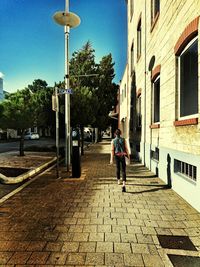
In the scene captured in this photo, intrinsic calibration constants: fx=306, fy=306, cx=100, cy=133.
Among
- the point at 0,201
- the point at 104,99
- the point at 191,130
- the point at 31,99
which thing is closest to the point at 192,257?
the point at 191,130

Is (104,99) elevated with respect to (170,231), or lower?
elevated

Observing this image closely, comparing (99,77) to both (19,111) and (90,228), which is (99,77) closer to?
(19,111)

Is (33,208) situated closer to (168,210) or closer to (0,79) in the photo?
(168,210)

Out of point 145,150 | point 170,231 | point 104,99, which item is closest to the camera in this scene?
point 170,231

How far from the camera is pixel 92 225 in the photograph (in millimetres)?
5191

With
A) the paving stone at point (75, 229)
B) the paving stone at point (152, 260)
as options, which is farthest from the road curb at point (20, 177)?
the paving stone at point (152, 260)

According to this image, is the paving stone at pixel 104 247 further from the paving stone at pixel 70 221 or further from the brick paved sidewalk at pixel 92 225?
the paving stone at pixel 70 221

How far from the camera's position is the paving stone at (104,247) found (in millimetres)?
4141

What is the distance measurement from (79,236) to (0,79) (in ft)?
219

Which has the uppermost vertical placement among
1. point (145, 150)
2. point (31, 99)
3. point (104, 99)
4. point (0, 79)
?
point (0, 79)

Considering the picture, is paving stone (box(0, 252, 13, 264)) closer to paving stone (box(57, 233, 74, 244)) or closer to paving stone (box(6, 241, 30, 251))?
paving stone (box(6, 241, 30, 251))

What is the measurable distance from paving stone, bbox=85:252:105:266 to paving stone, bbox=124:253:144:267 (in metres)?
0.30

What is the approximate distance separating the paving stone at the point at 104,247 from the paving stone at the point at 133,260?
0.94 ft

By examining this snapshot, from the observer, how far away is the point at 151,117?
39.6ft
